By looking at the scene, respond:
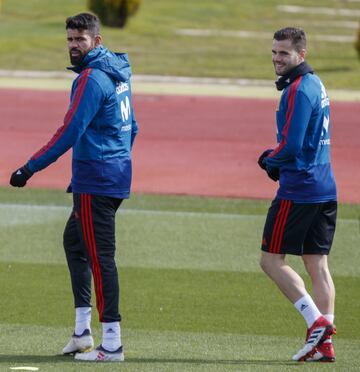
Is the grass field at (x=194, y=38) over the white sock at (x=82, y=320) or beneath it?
beneath

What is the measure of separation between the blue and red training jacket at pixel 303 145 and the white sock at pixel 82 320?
144cm

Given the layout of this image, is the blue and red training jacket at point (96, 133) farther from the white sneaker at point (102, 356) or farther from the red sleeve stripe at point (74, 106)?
the white sneaker at point (102, 356)

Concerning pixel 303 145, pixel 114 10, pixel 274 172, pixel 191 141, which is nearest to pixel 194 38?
pixel 114 10

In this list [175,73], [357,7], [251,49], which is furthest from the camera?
[357,7]

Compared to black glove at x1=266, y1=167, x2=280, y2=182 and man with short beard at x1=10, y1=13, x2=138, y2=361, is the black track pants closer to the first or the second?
man with short beard at x1=10, y1=13, x2=138, y2=361

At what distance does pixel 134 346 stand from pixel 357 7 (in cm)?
4994

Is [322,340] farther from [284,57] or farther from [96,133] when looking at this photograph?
[96,133]

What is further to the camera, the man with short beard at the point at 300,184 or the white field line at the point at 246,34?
the white field line at the point at 246,34

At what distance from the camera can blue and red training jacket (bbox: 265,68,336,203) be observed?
728 cm

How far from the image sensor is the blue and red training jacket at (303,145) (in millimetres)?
7277

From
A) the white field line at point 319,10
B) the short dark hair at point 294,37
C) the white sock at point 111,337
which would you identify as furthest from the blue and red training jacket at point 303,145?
the white field line at point 319,10

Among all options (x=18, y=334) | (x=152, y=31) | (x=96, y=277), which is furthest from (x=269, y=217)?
(x=152, y=31)

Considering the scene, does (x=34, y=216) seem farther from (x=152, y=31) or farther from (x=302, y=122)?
(x=152, y=31)

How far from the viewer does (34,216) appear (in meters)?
13.7
